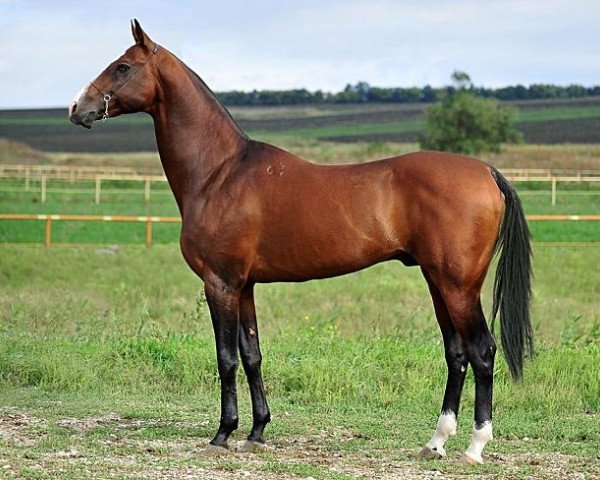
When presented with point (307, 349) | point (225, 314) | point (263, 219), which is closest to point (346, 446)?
point (225, 314)

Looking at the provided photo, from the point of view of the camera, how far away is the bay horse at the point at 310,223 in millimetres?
6254

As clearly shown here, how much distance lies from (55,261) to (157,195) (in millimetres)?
21339

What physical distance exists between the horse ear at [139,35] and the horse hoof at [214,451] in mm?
2636

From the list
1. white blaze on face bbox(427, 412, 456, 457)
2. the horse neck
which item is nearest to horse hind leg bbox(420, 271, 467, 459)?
white blaze on face bbox(427, 412, 456, 457)

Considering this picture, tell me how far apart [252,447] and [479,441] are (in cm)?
145

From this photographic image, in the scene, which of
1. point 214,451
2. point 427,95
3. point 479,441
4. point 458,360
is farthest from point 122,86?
point 427,95

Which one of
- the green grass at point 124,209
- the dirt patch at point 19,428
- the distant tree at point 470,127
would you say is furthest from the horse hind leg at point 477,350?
the distant tree at point 470,127

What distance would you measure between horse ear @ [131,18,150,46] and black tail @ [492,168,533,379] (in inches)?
94.1

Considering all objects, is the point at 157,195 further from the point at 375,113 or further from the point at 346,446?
the point at 375,113

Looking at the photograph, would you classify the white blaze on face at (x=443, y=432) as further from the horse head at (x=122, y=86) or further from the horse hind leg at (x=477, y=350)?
the horse head at (x=122, y=86)

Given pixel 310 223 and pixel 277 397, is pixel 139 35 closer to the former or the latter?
pixel 310 223

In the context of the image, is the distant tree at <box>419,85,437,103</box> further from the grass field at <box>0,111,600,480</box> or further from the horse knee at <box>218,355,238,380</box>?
the horse knee at <box>218,355,238,380</box>

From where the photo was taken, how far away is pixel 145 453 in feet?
20.8

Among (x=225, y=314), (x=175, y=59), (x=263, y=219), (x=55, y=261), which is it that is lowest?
(x=55, y=261)
